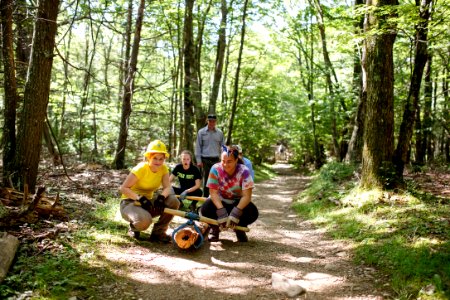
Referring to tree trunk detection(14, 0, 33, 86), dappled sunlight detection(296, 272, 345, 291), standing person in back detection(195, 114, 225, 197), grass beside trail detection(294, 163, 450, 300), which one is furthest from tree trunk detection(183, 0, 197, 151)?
dappled sunlight detection(296, 272, 345, 291)

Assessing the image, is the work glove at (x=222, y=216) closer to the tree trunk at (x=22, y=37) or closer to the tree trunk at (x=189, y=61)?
the tree trunk at (x=22, y=37)

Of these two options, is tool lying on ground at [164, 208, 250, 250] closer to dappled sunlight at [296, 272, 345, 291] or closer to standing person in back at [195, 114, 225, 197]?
dappled sunlight at [296, 272, 345, 291]

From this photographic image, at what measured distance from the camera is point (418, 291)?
358 centimetres

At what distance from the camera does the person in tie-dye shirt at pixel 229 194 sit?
5.25 metres

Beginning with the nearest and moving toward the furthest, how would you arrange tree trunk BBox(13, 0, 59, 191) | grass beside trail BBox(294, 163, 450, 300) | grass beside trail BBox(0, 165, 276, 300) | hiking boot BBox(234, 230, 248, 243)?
grass beside trail BBox(0, 165, 276, 300), grass beside trail BBox(294, 163, 450, 300), hiking boot BBox(234, 230, 248, 243), tree trunk BBox(13, 0, 59, 191)

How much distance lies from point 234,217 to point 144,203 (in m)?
1.34

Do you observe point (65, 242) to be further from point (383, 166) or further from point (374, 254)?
point (383, 166)

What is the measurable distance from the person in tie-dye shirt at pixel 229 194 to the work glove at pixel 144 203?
852 millimetres

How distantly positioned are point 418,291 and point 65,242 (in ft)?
13.7

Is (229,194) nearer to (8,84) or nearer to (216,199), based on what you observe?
(216,199)

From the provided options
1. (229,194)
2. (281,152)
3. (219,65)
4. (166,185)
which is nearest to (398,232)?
(229,194)

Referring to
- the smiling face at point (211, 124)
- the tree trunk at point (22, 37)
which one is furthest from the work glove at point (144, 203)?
the tree trunk at point (22, 37)

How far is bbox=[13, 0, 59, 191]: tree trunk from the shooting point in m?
6.05

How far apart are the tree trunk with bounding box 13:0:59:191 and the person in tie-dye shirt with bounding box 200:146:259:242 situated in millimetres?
3252
